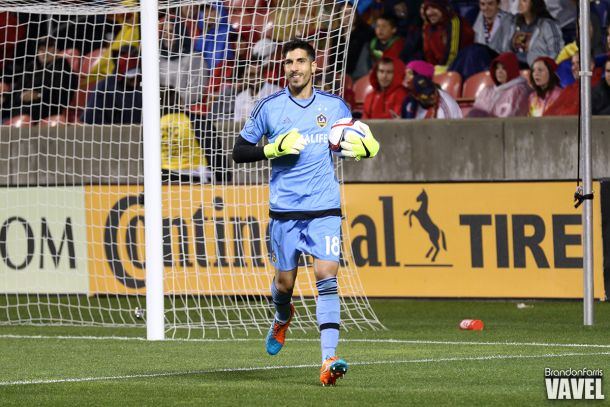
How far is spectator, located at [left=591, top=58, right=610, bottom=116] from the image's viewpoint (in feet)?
50.0

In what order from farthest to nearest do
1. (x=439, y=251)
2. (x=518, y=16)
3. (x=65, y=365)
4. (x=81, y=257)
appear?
1. (x=518, y=16)
2. (x=81, y=257)
3. (x=439, y=251)
4. (x=65, y=365)

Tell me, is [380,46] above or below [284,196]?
above

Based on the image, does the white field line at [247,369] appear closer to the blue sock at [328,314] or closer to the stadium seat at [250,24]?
the blue sock at [328,314]

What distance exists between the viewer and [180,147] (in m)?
13.3

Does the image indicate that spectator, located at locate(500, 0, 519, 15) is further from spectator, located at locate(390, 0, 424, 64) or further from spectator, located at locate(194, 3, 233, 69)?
spectator, located at locate(194, 3, 233, 69)

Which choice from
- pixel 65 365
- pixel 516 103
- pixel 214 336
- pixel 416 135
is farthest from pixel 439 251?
pixel 65 365

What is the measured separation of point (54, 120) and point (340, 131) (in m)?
9.19

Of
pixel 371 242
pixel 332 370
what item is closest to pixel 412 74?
pixel 371 242

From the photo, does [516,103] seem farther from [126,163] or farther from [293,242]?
[293,242]

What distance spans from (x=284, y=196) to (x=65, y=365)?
2107 millimetres

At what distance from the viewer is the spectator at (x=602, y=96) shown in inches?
600

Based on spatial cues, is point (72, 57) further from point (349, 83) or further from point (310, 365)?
point (310, 365)

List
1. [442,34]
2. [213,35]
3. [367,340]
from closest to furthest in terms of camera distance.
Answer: [367,340], [213,35], [442,34]

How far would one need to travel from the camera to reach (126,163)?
16188 mm
